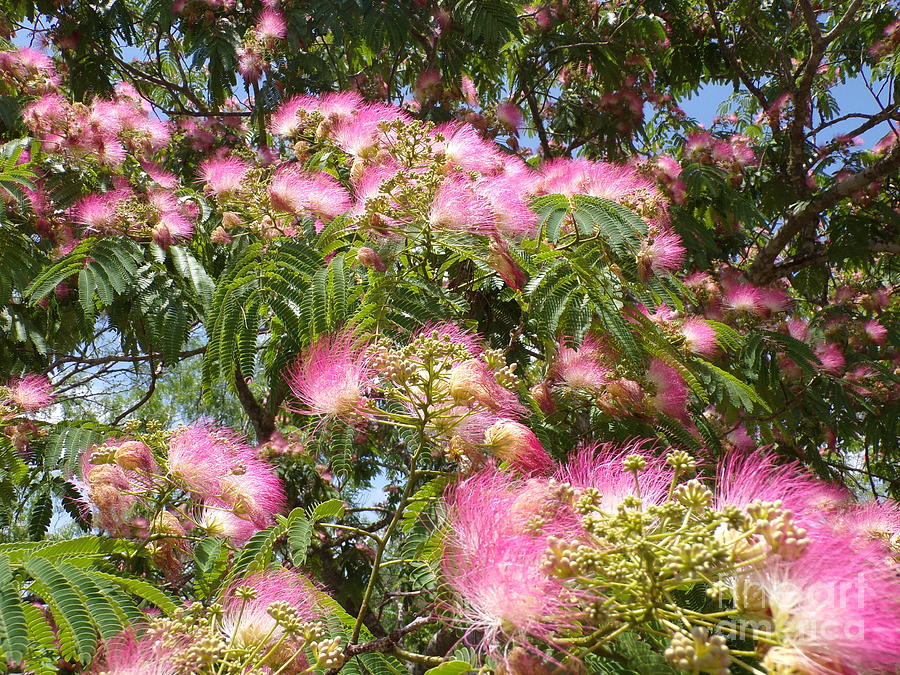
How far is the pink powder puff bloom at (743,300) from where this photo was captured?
4730 millimetres

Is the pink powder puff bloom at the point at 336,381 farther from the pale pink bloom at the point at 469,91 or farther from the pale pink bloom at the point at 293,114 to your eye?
the pale pink bloom at the point at 469,91

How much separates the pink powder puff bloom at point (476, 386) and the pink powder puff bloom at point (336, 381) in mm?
336

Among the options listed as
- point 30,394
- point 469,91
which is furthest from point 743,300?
point 30,394

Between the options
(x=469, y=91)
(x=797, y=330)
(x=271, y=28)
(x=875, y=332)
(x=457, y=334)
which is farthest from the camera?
(x=469, y=91)

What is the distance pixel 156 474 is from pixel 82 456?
755mm

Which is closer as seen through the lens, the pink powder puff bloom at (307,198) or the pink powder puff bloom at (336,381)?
the pink powder puff bloom at (336,381)

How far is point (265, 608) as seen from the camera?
1.80 metres

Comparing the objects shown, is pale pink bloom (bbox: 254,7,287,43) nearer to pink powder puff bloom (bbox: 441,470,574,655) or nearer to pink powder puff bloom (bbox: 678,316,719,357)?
pink powder puff bloom (bbox: 678,316,719,357)

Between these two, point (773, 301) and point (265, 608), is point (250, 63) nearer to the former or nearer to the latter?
point (773, 301)

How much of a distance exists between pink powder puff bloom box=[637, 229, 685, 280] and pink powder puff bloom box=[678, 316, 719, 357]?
1.07ft

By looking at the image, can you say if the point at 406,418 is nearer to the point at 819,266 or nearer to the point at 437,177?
the point at 437,177

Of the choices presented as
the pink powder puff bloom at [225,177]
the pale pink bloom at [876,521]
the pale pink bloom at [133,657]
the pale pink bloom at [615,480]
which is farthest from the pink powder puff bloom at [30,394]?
the pale pink bloom at [876,521]

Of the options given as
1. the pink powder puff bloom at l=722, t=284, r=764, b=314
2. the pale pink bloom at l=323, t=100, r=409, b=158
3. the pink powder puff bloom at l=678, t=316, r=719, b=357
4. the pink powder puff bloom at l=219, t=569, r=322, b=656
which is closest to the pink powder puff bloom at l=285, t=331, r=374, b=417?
the pink powder puff bloom at l=219, t=569, r=322, b=656

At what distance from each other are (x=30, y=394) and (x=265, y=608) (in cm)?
262
